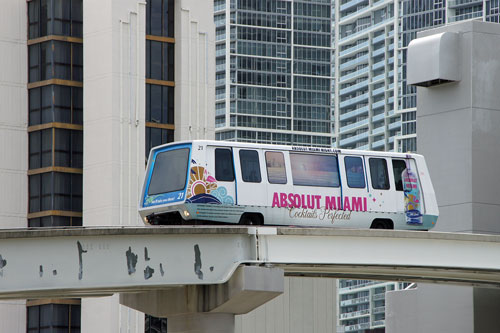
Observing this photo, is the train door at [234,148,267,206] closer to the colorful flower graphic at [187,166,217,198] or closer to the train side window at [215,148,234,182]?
the train side window at [215,148,234,182]

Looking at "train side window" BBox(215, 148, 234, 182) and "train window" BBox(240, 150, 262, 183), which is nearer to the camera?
"train side window" BBox(215, 148, 234, 182)

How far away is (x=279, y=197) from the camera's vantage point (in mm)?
41688

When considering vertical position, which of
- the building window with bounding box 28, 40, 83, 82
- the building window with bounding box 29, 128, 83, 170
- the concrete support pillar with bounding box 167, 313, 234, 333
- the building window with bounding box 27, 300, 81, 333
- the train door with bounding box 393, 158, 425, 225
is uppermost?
the building window with bounding box 28, 40, 83, 82

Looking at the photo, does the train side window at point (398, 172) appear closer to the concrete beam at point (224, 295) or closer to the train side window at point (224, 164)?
the train side window at point (224, 164)

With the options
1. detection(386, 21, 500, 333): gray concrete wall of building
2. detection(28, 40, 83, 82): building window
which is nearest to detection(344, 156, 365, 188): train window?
detection(386, 21, 500, 333): gray concrete wall of building

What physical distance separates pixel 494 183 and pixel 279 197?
628 inches

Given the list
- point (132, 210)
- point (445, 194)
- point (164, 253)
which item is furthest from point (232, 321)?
point (132, 210)

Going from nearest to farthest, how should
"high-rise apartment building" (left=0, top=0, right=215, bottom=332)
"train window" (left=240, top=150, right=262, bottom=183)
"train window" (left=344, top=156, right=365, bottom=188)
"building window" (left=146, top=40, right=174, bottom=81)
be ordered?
"train window" (left=240, top=150, right=262, bottom=183), "train window" (left=344, top=156, right=365, bottom=188), "high-rise apartment building" (left=0, top=0, right=215, bottom=332), "building window" (left=146, top=40, right=174, bottom=81)

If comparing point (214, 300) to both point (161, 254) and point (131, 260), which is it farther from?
point (131, 260)

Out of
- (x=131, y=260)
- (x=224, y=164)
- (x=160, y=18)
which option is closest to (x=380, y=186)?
(x=224, y=164)

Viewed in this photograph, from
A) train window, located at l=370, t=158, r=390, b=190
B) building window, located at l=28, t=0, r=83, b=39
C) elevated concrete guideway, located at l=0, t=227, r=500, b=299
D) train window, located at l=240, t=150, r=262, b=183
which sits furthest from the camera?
building window, located at l=28, t=0, r=83, b=39

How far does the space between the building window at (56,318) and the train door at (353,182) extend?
46.8 meters

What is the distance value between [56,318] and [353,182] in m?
47.1

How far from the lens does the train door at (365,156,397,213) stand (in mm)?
43750
